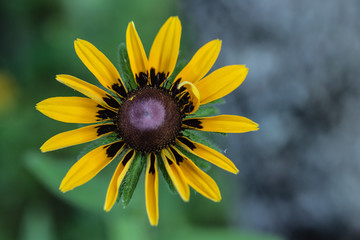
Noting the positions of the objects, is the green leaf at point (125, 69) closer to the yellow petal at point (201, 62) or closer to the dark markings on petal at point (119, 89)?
the dark markings on petal at point (119, 89)

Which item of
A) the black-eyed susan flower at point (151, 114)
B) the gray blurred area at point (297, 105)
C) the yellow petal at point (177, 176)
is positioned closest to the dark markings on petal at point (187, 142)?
the black-eyed susan flower at point (151, 114)

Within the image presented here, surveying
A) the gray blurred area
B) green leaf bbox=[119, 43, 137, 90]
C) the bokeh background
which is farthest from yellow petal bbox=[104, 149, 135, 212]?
the gray blurred area

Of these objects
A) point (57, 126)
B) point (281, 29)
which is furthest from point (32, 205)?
point (281, 29)

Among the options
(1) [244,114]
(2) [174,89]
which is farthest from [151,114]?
(1) [244,114]

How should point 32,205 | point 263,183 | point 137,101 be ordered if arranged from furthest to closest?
1. point 263,183
2. point 32,205
3. point 137,101

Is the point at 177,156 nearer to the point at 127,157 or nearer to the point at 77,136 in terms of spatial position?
the point at 127,157

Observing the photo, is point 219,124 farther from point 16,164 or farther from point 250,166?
point 16,164
